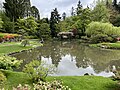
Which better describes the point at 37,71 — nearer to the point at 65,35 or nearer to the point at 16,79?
the point at 16,79

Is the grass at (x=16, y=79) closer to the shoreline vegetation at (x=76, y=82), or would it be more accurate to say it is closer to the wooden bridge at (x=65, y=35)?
the shoreline vegetation at (x=76, y=82)

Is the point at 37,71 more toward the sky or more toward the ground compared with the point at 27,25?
more toward the ground

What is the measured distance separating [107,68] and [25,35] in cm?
3747

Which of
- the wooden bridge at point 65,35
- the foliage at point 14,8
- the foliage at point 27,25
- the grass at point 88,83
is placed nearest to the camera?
the grass at point 88,83

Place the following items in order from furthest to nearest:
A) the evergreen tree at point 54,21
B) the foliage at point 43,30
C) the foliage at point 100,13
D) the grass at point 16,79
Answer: the evergreen tree at point 54,21, the foliage at point 100,13, the foliage at point 43,30, the grass at point 16,79

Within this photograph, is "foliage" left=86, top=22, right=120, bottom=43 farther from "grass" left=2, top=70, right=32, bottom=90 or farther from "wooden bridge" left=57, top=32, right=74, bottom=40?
"grass" left=2, top=70, right=32, bottom=90

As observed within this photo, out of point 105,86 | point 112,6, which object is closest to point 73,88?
point 105,86

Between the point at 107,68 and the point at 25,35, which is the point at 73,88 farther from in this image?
the point at 25,35

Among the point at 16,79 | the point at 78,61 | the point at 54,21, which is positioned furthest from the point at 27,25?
the point at 16,79

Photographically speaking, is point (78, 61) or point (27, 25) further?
point (27, 25)

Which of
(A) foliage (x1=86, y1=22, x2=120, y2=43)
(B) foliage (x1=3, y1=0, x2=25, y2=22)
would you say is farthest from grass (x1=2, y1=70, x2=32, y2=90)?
(B) foliage (x1=3, y1=0, x2=25, y2=22)

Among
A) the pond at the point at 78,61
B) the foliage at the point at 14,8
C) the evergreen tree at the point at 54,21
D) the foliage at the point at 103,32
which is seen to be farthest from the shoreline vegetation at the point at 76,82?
the evergreen tree at the point at 54,21

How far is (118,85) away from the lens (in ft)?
36.3

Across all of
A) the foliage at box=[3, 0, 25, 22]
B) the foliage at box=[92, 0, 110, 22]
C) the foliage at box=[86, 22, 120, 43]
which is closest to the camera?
the foliage at box=[86, 22, 120, 43]
